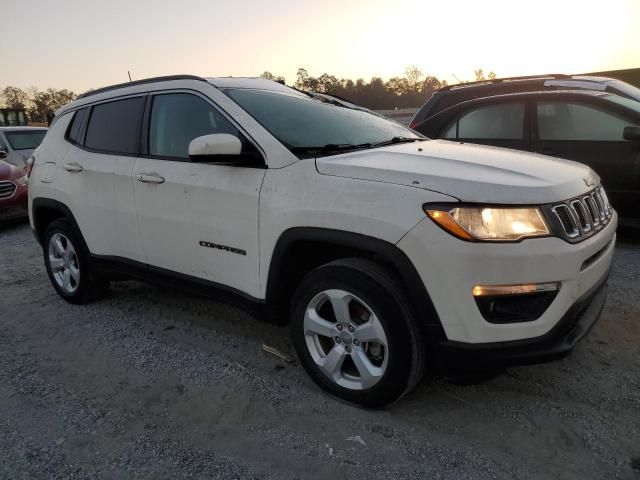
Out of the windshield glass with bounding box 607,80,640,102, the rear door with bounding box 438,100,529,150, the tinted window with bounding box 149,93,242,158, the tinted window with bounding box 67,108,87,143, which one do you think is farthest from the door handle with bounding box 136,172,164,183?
the windshield glass with bounding box 607,80,640,102

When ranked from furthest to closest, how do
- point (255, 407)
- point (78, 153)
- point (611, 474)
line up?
1. point (78, 153)
2. point (255, 407)
3. point (611, 474)

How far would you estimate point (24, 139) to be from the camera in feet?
36.7

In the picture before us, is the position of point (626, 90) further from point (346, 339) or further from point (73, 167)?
point (73, 167)

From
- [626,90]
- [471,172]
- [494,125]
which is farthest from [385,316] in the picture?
[626,90]

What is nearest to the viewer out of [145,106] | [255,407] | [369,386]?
[369,386]

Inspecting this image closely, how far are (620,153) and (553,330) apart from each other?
11.8 ft

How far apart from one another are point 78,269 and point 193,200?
1789 millimetres

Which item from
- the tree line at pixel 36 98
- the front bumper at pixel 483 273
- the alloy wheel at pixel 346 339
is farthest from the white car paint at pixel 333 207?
the tree line at pixel 36 98

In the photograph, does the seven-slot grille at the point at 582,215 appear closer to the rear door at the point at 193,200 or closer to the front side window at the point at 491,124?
the rear door at the point at 193,200

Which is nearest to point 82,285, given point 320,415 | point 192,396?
point 192,396

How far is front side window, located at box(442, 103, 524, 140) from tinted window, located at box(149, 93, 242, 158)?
3.52 meters

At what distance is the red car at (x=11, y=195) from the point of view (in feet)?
27.1

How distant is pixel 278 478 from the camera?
7.13 ft

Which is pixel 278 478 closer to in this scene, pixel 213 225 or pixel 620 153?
pixel 213 225
